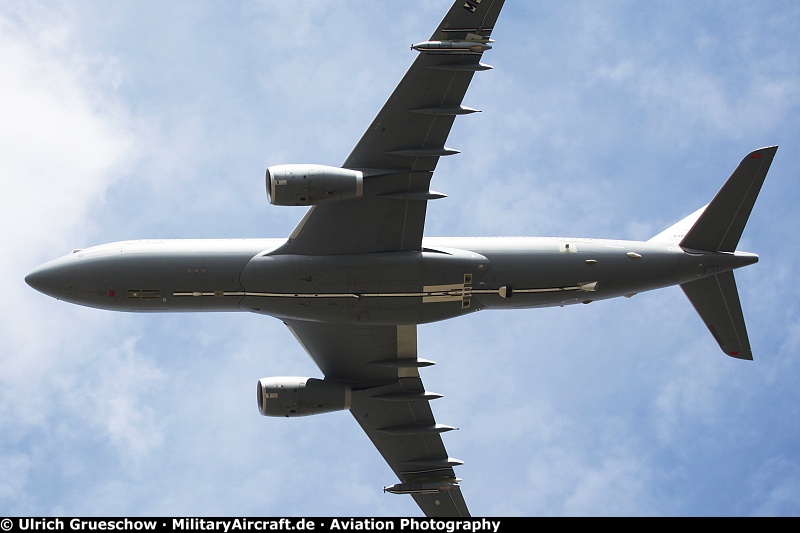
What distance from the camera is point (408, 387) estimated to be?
4850 centimetres

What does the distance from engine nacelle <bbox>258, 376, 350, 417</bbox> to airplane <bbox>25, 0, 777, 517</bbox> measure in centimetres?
5

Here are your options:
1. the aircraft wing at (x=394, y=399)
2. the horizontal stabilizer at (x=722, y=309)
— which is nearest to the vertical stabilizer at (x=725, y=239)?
the horizontal stabilizer at (x=722, y=309)

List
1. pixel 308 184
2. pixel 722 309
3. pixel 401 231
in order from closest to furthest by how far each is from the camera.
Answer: pixel 308 184, pixel 401 231, pixel 722 309

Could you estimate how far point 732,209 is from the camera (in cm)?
4534

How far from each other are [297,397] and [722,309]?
1726 centimetres

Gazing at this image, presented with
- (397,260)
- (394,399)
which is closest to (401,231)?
(397,260)

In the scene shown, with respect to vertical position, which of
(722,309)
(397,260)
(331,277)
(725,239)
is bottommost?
(722,309)

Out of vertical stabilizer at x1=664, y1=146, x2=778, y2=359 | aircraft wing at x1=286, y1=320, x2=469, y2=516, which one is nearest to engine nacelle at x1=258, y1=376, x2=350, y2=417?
aircraft wing at x1=286, y1=320, x2=469, y2=516

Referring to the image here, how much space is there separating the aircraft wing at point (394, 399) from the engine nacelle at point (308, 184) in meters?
6.85

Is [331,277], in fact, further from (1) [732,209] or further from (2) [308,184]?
(1) [732,209]

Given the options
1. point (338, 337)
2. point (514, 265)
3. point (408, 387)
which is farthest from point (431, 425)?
point (514, 265)

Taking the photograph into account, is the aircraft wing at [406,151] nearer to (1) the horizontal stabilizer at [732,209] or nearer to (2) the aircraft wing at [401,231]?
(2) the aircraft wing at [401,231]

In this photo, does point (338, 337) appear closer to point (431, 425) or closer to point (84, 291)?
point (431, 425)

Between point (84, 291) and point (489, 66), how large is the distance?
1696 cm
